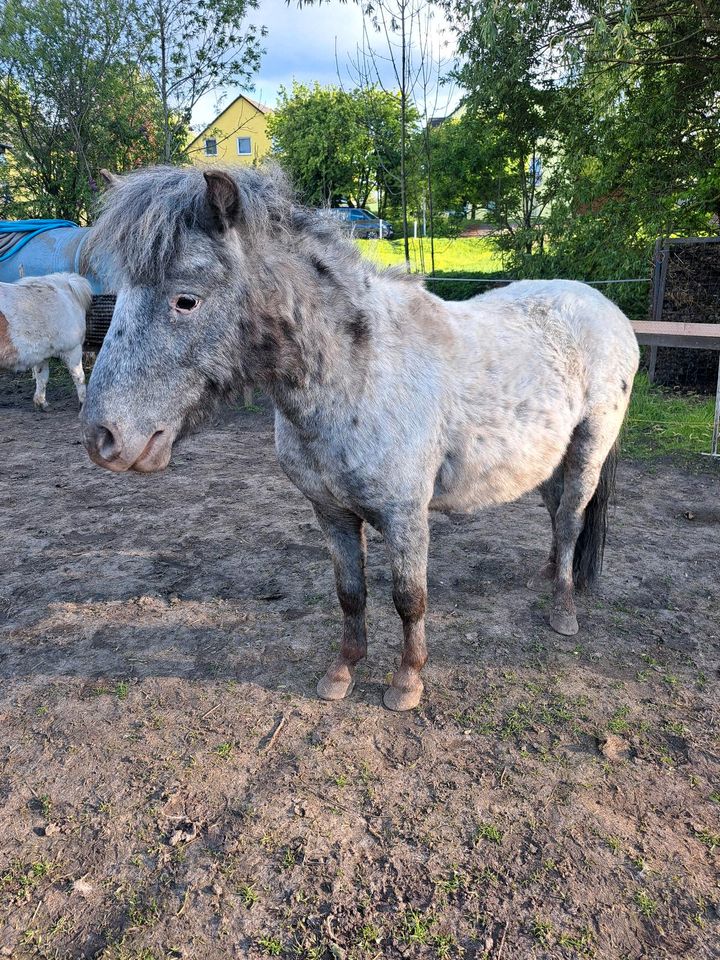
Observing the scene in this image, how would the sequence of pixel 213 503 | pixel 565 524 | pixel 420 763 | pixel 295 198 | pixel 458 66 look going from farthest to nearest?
1. pixel 458 66
2. pixel 213 503
3. pixel 565 524
4. pixel 420 763
5. pixel 295 198

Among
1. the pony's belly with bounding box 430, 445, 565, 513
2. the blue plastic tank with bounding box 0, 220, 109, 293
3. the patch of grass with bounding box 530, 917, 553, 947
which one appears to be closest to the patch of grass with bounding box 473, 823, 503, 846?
the patch of grass with bounding box 530, 917, 553, 947

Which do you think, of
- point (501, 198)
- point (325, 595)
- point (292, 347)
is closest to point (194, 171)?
point (292, 347)

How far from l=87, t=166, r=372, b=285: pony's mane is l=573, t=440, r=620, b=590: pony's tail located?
239 centimetres

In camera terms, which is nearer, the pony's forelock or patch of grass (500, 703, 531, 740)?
the pony's forelock

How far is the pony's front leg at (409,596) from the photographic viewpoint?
2.37m

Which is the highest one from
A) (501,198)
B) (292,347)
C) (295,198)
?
(501,198)

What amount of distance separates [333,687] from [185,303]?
5.91 feet

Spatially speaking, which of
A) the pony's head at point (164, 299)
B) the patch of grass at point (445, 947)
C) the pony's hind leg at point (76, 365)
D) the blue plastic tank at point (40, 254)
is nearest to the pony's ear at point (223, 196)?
the pony's head at point (164, 299)

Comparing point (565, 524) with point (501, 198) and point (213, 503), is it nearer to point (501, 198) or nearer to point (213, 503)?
point (213, 503)

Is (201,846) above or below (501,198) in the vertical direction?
below

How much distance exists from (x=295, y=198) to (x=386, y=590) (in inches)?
92.7

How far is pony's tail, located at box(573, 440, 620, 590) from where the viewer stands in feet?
11.3

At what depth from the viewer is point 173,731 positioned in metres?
2.56

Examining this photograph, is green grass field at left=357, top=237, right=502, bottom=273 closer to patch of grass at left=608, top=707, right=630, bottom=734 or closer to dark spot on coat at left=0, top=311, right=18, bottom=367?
dark spot on coat at left=0, top=311, right=18, bottom=367
